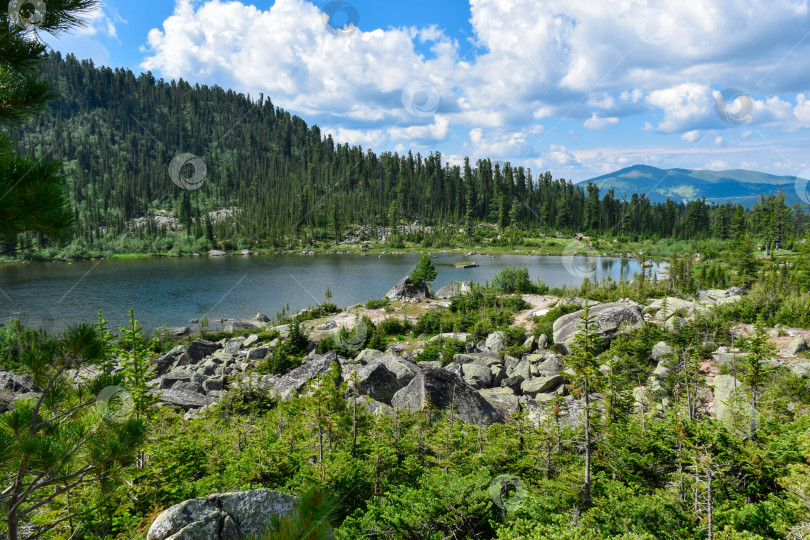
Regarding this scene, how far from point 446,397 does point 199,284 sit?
2216 inches

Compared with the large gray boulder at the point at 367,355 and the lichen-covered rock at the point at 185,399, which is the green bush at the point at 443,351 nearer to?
the large gray boulder at the point at 367,355

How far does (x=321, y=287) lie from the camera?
194 feet

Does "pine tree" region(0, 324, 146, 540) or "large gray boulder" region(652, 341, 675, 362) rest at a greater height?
"pine tree" region(0, 324, 146, 540)

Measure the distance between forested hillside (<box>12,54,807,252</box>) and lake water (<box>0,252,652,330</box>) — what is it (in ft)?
124

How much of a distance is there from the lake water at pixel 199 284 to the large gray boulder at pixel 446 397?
1192 inches

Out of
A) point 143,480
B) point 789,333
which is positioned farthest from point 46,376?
point 789,333

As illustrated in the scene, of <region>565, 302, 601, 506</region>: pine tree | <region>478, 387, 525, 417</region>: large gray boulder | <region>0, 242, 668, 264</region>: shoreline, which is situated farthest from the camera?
<region>0, 242, 668, 264</region>: shoreline

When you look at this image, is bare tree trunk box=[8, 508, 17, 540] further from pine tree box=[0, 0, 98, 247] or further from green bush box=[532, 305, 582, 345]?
green bush box=[532, 305, 582, 345]

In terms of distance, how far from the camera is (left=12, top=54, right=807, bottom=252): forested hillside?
12775 cm

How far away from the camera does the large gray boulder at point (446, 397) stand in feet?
53.2

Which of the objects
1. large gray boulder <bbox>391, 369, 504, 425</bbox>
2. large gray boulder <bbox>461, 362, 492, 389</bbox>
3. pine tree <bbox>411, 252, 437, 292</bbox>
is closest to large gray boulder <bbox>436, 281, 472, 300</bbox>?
pine tree <bbox>411, 252, 437, 292</bbox>

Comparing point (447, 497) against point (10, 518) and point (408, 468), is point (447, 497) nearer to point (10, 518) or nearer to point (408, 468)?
point (408, 468)

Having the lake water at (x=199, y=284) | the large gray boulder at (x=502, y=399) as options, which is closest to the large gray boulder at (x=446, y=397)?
the large gray boulder at (x=502, y=399)

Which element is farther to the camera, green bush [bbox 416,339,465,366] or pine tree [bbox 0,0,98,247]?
green bush [bbox 416,339,465,366]
